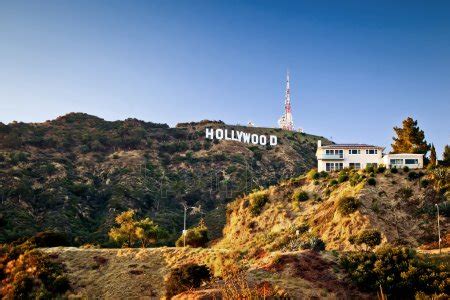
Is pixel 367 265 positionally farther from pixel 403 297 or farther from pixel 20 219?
pixel 20 219

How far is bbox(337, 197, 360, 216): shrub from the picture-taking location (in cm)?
6550

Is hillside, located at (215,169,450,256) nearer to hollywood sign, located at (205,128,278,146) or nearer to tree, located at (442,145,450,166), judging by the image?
tree, located at (442,145,450,166)

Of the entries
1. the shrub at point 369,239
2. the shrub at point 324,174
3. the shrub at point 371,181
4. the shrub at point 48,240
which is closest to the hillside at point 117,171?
the shrub at point 48,240

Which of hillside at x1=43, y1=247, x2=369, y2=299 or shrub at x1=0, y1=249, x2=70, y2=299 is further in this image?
shrub at x1=0, y1=249, x2=70, y2=299

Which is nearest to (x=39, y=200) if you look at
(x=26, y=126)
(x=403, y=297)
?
(x=26, y=126)

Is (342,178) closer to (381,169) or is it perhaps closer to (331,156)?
(381,169)

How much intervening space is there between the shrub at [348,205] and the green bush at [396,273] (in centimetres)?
2884

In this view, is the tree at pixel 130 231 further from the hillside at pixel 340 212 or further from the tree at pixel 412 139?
the tree at pixel 412 139

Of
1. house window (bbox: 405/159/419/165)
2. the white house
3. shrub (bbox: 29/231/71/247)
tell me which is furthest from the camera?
the white house

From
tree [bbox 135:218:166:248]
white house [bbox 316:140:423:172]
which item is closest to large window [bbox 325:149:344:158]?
white house [bbox 316:140:423:172]

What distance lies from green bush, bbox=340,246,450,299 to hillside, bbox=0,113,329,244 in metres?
56.6

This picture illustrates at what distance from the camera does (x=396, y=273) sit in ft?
108

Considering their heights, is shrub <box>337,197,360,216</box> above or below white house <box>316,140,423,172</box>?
below

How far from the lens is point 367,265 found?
34.5 metres
